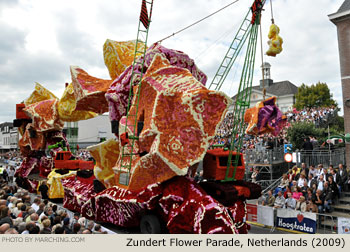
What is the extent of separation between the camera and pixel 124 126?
9.90 meters

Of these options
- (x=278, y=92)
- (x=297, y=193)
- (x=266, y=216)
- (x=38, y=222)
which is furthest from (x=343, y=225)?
(x=278, y=92)

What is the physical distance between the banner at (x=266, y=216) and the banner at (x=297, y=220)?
0.25 meters

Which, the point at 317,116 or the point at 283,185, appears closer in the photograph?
the point at 283,185

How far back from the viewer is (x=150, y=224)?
8852 millimetres

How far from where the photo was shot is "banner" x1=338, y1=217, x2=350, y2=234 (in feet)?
31.1

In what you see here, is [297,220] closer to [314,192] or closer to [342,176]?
[314,192]

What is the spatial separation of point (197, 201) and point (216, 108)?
250 cm

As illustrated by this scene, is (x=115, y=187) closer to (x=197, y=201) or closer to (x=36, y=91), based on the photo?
(x=197, y=201)

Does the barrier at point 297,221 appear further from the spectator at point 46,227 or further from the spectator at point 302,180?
the spectator at point 46,227

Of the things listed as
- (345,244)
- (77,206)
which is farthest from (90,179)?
(345,244)

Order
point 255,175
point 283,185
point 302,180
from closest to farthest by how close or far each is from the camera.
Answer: point 302,180 < point 283,185 < point 255,175

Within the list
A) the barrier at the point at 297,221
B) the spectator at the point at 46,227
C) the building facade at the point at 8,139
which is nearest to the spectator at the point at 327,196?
the barrier at the point at 297,221

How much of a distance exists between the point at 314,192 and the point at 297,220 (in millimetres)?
1759

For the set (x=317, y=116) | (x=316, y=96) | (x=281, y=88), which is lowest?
(x=317, y=116)
